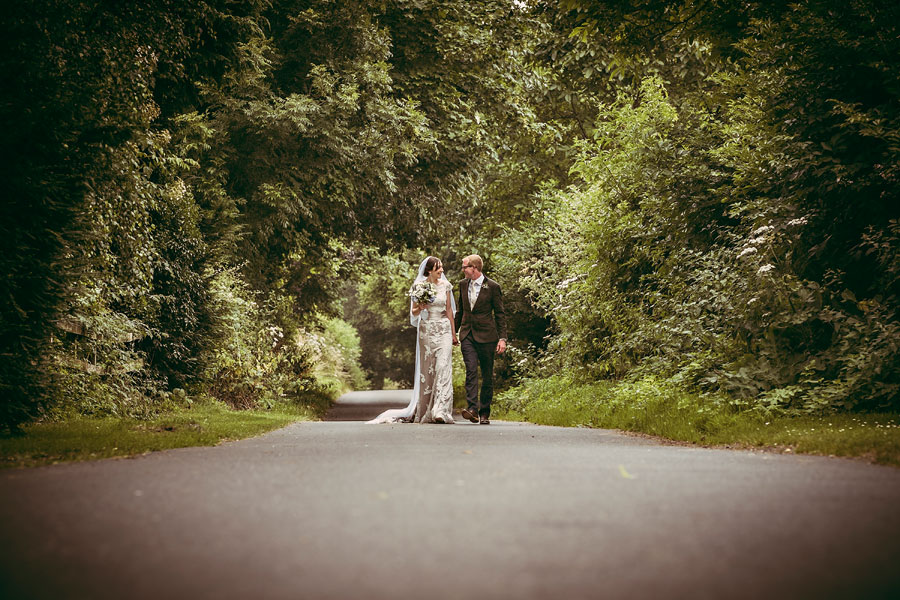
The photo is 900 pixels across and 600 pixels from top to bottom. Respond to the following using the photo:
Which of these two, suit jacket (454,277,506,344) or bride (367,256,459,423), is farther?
bride (367,256,459,423)

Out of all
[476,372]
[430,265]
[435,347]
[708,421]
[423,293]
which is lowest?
[708,421]

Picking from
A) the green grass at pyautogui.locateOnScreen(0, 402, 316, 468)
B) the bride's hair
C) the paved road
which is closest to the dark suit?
the bride's hair

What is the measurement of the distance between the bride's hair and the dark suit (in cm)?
61

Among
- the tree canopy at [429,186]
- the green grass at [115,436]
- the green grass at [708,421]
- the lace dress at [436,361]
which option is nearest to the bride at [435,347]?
the lace dress at [436,361]

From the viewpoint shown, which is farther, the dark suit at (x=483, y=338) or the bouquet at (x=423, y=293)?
the bouquet at (x=423, y=293)

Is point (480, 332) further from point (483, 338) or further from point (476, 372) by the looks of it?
point (476, 372)

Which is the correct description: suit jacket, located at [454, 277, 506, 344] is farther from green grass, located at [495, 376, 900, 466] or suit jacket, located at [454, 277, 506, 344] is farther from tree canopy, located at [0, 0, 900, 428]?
tree canopy, located at [0, 0, 900, 428]

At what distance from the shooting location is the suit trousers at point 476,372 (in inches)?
534

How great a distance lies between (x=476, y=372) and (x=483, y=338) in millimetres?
545

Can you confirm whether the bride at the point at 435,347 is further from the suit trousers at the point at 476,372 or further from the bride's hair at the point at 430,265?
the suit trousers at the point at 476,372

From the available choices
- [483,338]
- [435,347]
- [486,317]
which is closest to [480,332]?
[483,338]

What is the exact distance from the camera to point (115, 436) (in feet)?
28.5

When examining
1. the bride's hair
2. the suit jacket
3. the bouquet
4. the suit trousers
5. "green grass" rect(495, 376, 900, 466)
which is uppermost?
the bride's hair

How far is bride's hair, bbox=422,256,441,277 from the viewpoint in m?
14.1
